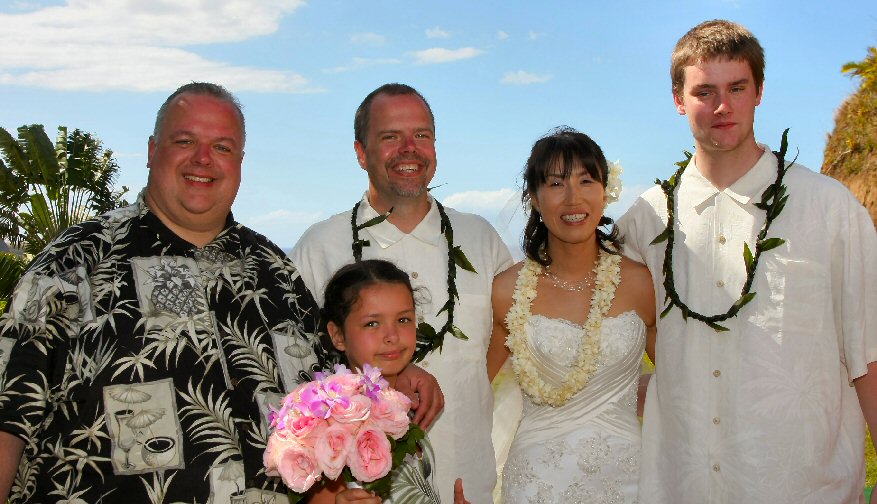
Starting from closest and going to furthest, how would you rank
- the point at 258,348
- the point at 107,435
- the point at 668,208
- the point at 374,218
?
the point at 107,435 < the point at 258,348 < the point at 668,208 < the point at 374,218

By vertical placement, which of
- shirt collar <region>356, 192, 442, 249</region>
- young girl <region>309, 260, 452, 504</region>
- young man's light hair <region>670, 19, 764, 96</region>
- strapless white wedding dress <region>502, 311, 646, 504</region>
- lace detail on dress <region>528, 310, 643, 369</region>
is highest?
young man's light hair <region>670, 19, 764, 96</region>

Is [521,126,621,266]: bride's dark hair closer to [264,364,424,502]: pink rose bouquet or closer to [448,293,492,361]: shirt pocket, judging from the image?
[448,293,492,361]: shirt pocket

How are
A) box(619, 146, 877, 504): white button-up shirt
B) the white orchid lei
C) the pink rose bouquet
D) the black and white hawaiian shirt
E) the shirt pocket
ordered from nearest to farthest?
the pink rose bouquet < the black and white hawaiian shirt < box(619, 146, 877, 504): white button-up shirt < the white orchid lei < the shirt pocket

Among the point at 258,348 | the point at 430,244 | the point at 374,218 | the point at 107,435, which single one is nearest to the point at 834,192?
the point at 430,244

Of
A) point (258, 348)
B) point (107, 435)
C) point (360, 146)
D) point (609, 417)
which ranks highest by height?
point (360, 146)

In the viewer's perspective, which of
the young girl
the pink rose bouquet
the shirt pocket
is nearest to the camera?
the pink rose bouquet

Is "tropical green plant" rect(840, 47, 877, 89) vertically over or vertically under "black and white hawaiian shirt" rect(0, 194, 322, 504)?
over

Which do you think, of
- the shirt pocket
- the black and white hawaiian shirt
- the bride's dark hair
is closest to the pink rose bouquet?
the black and white hawaiian shirt

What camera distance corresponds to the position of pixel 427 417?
13.5 ft

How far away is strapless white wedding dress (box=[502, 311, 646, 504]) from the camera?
15.7 feet

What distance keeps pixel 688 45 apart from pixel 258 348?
2933mm

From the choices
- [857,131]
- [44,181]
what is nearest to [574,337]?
[857,131]

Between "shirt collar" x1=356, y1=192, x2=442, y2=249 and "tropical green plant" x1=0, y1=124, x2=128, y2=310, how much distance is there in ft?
89.6

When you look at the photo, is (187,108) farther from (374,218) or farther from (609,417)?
(609,417)
